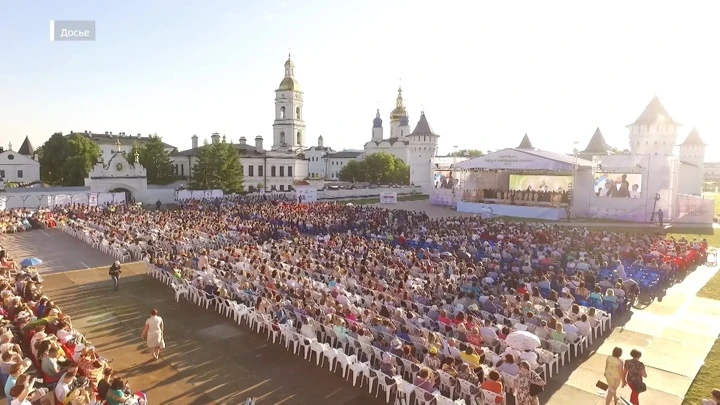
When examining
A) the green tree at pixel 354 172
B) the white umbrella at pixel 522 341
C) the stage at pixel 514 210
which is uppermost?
the green tree at pixel 354 172

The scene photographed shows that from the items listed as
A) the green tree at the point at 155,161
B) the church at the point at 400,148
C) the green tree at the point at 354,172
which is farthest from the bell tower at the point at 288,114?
the green tree at the point at 155,161

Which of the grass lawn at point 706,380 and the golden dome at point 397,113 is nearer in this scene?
the grass lawn at point 706,380

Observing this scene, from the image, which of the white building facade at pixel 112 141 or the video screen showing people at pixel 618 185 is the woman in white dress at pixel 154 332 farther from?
the white building facade at pixel 112 141

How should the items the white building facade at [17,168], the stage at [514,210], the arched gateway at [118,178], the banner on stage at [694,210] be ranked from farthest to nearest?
the white building facade at [17,168] → the arched gateway at [118,178] → the stage at [514,210] → the banner on stage at [694,210]

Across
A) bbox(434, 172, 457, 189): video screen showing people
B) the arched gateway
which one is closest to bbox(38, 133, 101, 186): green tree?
the arched gateway

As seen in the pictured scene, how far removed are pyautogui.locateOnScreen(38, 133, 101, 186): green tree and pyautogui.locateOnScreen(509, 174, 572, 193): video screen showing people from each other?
47612 millimetres

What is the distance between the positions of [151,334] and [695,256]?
1968 cm

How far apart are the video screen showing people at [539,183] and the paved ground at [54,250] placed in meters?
33.6

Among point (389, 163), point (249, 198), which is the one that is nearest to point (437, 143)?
point (389, 163)

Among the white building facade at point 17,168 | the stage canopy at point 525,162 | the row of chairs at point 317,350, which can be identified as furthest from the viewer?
the white building facade at point 17,168

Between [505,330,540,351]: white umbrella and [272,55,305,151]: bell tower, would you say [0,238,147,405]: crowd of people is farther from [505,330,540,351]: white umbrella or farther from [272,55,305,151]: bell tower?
[272,55,305,151]: bell tower

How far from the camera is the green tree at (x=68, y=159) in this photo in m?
54.5

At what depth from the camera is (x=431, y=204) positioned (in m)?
46.6

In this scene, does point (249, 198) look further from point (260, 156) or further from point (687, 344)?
point (687, 344)
